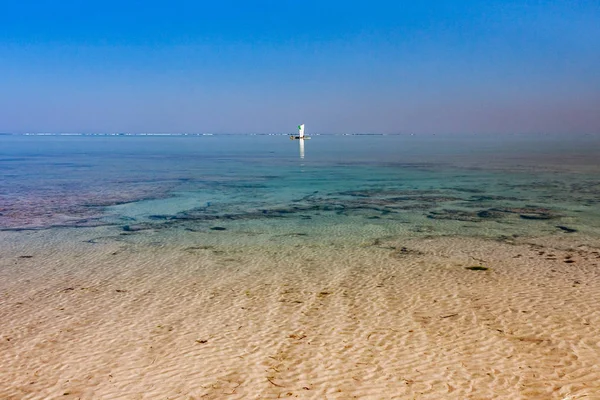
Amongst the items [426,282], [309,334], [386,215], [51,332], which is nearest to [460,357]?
[309,334]

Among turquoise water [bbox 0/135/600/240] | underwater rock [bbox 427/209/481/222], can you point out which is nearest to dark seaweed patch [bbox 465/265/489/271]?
turquoise water [bbox 0/135/600/240]

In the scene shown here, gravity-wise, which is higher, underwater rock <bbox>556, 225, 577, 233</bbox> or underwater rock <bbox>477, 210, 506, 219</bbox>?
underwater rock <bbox>477, 210, 506, 219</bbox>

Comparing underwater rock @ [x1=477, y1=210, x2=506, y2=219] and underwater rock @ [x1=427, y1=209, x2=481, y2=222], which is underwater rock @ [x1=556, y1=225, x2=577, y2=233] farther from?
underwater rock @ [x1=427, y1=209, x2=481, y2=222]

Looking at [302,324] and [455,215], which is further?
[455,215]

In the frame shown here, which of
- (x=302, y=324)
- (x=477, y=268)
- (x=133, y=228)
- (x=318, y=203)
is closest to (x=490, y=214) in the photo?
(x=318, y=203)

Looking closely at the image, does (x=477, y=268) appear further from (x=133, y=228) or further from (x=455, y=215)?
(x=133, y=228)

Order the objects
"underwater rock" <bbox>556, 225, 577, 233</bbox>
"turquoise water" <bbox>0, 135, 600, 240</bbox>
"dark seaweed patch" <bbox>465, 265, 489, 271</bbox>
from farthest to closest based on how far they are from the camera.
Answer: "turquoise water" <bbox>0, 135, 600, 240</bbox>, "underwater rock" <bbox>556, 225, 577, 233</bbox>, "dark seaweed patch" <bbox>465, 265, 489, 271</bbox>

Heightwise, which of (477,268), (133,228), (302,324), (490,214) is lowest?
(302,324)

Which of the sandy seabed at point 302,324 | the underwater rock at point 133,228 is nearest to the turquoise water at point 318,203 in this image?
the underwater rock at point 133,228
